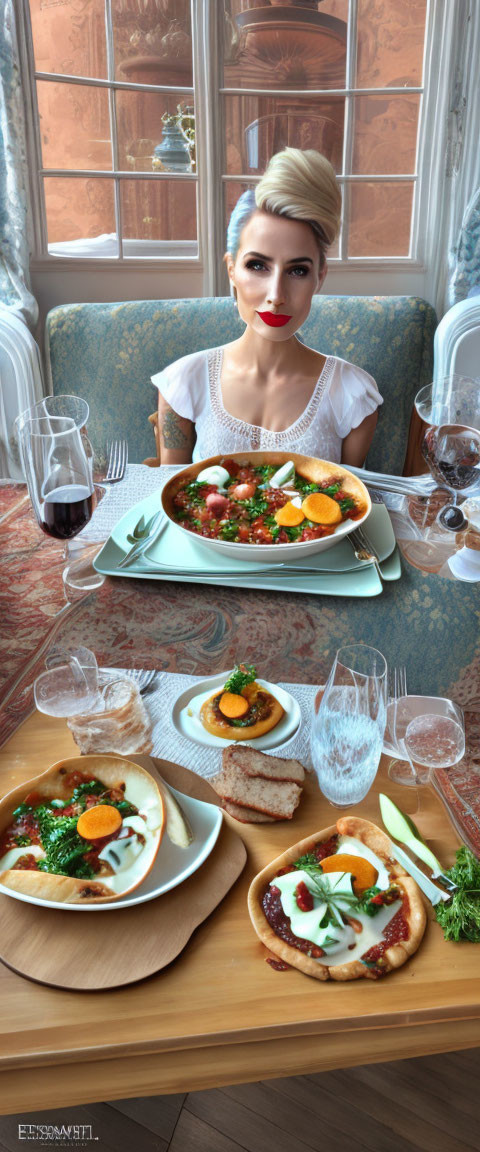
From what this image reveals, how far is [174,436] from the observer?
6.42ft

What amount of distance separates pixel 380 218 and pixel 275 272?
191 cm

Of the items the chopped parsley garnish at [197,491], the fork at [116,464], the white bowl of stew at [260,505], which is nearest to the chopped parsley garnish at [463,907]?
the white bowl of stew at [260,505]


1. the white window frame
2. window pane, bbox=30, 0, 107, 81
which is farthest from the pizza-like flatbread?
window pane, bbox=30, 0, 107, 81

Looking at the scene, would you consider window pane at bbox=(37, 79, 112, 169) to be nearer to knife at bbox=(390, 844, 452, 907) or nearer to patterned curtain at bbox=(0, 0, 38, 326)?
patterned curtain at bbox=(0, 0, 38, 326)

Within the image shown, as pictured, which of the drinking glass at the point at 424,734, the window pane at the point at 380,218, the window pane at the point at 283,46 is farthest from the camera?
the window pane at the point at 380,218

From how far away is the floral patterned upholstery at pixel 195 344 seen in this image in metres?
A: 2.36

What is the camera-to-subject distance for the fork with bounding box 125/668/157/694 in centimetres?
114

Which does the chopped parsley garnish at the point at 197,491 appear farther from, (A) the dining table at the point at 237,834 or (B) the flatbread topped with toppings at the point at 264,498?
(A) the dining table at the point at 237,834

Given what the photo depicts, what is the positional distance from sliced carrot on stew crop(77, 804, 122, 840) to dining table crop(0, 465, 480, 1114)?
12 cm

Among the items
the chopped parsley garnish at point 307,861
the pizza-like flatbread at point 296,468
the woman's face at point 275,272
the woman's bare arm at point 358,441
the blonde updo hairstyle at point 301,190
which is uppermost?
the blonde updo hairstyle at point 301,190

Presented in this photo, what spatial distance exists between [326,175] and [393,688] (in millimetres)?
1062

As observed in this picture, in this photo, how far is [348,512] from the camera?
4.02ft

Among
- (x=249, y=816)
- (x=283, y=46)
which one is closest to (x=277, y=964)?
(x=249, y=816)

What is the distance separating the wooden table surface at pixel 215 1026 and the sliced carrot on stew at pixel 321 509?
60 centimetres
